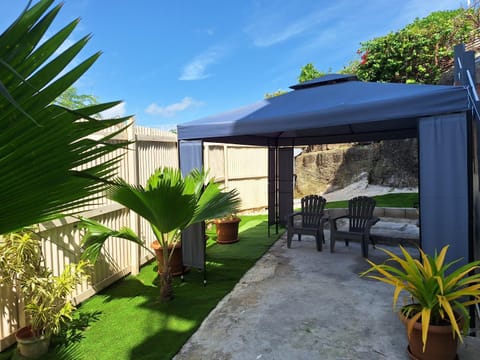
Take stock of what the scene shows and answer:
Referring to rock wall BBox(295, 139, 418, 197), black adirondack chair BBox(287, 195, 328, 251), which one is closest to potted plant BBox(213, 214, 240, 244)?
black adirondack chair BBox(287, 195, 328, 251)

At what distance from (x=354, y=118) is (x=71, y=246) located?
3.29 meters

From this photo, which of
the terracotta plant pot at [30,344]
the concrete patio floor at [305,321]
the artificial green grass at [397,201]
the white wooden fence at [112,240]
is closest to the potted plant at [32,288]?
the terracotta plant pot at [30,344]

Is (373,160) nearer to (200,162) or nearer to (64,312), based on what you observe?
(200,162)

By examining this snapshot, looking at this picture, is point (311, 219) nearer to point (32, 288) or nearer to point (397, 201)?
point (32, 288)

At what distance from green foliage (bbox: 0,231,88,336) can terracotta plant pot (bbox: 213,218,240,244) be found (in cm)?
354

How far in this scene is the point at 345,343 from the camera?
8.35 ft

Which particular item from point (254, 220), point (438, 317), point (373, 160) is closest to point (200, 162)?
point (438, 317)

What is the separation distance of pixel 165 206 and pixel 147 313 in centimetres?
118

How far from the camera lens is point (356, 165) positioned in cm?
1281

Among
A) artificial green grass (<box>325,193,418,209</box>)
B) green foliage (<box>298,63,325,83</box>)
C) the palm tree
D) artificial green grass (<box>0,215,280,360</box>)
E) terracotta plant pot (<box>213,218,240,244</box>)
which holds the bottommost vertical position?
artificial green grass (<box>0,215,280,360</box>)

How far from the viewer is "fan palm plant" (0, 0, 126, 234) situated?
500mm

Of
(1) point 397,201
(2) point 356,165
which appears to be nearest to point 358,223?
(1) point 397,201

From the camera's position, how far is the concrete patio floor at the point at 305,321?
245 centimetres

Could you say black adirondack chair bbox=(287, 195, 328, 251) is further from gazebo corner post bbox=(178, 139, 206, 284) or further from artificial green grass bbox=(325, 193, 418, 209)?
artificial green grass bbox=(325, 193, 418, 209)
